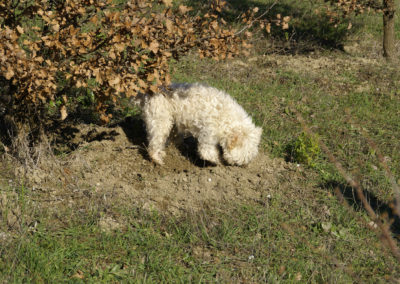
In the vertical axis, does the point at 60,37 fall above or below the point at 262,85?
above

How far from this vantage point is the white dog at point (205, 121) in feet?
16.9

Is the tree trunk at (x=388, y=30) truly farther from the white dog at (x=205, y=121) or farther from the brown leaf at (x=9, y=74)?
the brown leaf at (x=9, y=74)

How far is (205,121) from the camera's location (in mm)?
5180

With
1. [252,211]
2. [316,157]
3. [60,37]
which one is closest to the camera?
[60,37]

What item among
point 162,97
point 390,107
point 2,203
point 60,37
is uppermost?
point 60,37

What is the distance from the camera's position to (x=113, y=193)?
14.9 ft

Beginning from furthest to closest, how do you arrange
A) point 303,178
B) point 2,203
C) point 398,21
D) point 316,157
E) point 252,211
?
point 398,21 < point 316,157 < point 303,178 < point 252,211 < point 2,203

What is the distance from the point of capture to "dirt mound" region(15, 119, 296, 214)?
180 inches

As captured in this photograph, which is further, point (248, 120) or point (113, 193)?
point (248, 120)

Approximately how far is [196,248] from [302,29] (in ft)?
28.3

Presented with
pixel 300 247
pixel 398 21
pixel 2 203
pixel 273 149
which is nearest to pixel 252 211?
pixel 300 247

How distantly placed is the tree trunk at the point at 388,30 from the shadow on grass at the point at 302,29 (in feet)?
3.58

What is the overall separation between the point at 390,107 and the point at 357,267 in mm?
4436

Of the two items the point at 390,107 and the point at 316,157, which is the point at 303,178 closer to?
the point at 316,157
